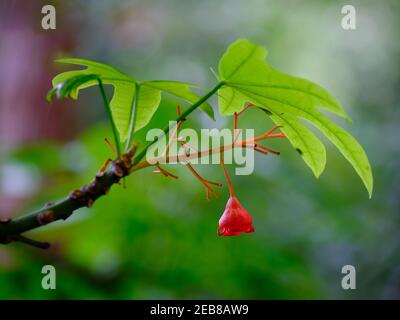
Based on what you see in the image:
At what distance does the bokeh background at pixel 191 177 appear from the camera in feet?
3.85

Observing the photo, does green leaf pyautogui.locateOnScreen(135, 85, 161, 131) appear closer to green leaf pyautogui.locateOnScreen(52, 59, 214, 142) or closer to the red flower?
green leaf pyautogui.locateOnScreen(52, 59, 214, 142)

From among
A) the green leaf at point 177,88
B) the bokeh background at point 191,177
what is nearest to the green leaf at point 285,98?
the green leaf at point 177,88

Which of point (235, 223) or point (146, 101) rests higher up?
point (146, 101)

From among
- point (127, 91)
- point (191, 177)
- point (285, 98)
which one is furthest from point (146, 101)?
point (191, 177)

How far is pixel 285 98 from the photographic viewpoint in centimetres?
46

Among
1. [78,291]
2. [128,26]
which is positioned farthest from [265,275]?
[128,26]

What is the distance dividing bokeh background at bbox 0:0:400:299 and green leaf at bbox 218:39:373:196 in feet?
2.08

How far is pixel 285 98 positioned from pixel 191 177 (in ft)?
3.38

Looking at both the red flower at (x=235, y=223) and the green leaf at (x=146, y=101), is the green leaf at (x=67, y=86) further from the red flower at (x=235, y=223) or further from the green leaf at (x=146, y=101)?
the red flower at (x=235, y=223)

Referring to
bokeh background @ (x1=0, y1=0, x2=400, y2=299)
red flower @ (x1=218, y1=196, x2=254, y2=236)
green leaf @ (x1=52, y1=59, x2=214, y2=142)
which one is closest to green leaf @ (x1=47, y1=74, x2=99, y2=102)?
green leaf @ (x1=52, y1=59, x2=214, y2=142)

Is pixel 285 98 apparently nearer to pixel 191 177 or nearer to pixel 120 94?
pixel 120 94

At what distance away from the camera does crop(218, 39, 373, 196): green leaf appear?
17.1 inches

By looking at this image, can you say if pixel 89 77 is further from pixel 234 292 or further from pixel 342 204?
pixel 342 204
